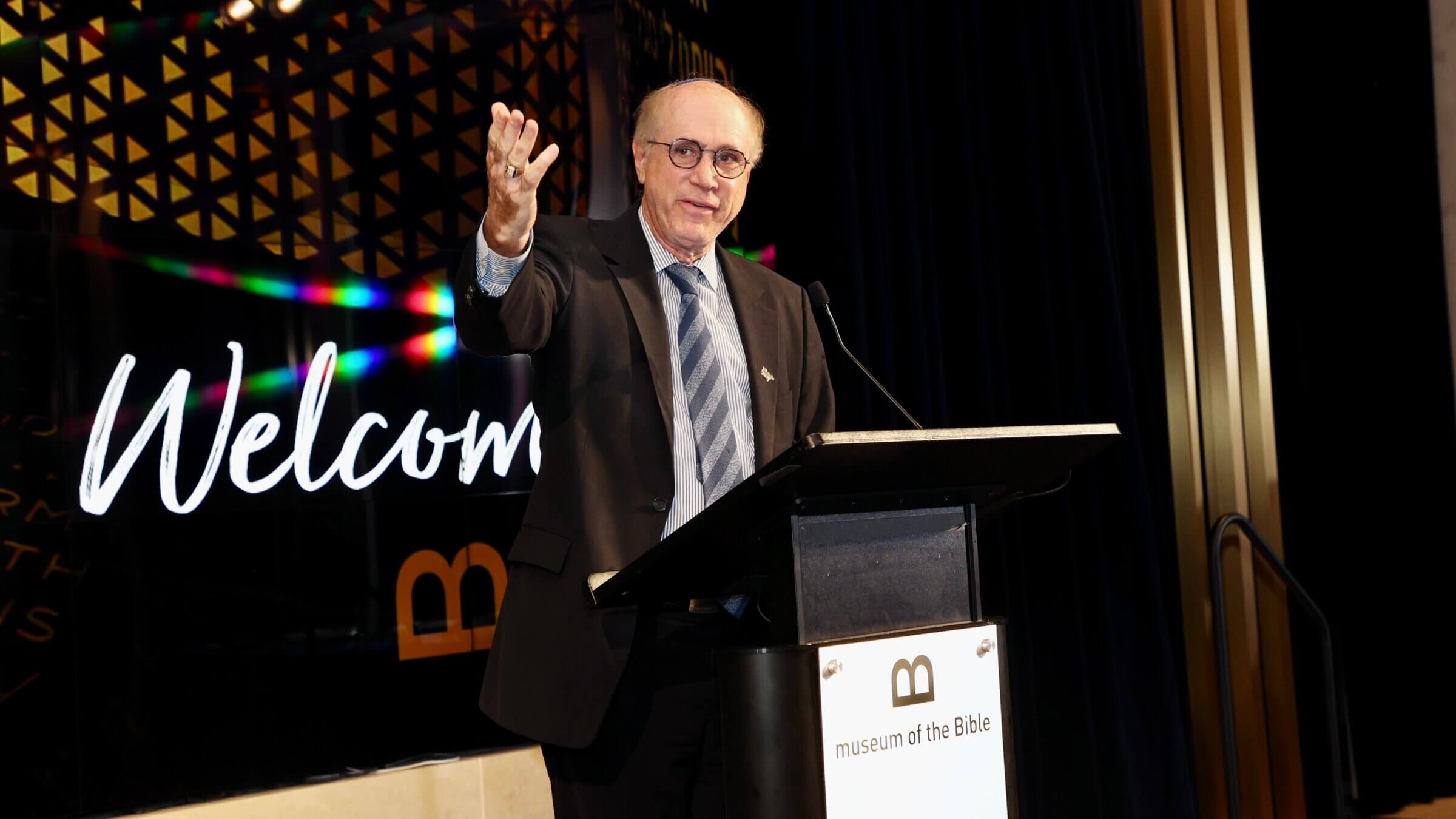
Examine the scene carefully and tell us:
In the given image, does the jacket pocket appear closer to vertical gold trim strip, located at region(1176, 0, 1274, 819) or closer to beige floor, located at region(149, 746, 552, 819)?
beige floor, located at region(149, 746, 552, 819)

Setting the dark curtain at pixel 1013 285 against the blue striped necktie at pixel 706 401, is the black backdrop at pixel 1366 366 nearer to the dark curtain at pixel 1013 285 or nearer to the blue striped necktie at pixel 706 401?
the dark curtain at pixel 1013 285

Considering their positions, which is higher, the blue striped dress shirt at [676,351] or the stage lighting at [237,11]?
the stage lighting at [237,11]

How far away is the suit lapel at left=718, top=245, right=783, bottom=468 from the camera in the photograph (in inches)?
62.6

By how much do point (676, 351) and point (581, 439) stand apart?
0.19m

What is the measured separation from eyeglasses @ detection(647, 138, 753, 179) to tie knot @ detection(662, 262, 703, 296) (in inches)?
5.5

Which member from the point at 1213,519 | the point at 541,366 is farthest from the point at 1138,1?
the point at 541,366

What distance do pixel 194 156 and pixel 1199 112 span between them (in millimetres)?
2930

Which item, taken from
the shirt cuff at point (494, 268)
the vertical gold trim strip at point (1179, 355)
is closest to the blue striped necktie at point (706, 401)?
the shirt cuff at point (494, 268)

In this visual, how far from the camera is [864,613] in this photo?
124 centimetres

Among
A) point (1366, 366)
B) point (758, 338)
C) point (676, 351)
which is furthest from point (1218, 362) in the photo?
point (676, 351)

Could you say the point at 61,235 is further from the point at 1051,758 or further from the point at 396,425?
the point at 1051,758

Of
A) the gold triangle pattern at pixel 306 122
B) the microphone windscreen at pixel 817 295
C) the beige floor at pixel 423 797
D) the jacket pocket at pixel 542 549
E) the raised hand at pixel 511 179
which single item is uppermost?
the gold triangle pattern at pixel 306 122

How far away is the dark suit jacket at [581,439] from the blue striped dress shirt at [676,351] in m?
0.02

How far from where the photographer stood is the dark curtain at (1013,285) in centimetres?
303
